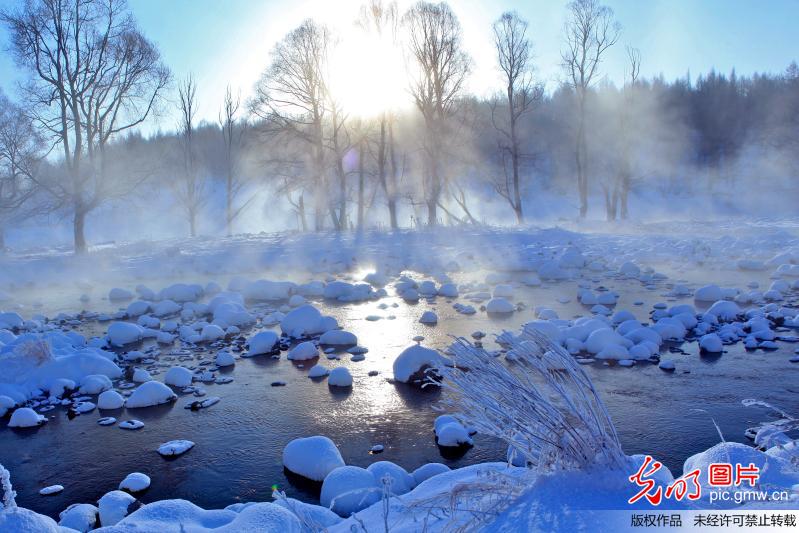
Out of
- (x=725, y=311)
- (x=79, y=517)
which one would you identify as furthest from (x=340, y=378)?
(x=725, y=311)

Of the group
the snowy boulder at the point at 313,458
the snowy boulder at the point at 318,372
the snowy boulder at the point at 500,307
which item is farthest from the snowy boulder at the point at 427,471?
the snowy boulder at the point at 500,307

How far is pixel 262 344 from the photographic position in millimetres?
8758

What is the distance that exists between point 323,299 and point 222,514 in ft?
30.2

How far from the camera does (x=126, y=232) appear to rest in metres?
39.7

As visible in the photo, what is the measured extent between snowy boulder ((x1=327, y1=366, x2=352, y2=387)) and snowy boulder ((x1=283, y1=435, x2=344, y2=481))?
6.61 feet

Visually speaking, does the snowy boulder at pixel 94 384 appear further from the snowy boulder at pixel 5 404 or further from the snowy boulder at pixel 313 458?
the snowy boulder at pixel 313 458

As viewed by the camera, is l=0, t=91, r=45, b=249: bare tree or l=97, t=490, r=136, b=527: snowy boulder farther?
l=0, t=91, r=45, b=249: bare tree

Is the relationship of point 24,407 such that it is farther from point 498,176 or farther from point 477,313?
point 498,176

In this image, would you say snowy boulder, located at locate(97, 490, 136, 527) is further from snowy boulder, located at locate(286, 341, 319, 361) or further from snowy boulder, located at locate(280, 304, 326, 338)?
snowy boulder, located at locate(280, 304, 326, 338)

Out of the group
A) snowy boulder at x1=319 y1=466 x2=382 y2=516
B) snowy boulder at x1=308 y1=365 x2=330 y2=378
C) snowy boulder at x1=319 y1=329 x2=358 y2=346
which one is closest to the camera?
snowy boulder at x1=319 y1=466 x2=382 y2=516

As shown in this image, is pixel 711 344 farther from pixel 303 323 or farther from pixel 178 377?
pixel 178 377

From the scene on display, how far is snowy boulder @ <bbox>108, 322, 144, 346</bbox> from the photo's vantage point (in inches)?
373

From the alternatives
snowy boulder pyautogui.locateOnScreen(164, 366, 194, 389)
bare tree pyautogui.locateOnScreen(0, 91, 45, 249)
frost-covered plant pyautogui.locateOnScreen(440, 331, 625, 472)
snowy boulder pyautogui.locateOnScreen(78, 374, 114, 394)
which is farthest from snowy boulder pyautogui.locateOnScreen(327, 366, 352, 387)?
bare tree pyautogui.locateOnScreen(0, 91, 45, 249)

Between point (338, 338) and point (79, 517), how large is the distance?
5.20 m
